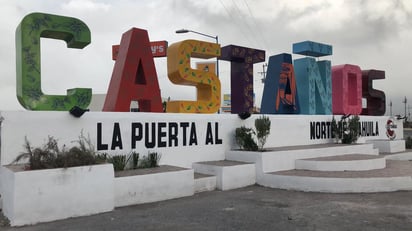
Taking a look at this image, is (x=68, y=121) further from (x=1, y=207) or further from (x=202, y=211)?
(x=202, y=211)

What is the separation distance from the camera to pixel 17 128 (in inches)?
330

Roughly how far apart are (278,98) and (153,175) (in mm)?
7526

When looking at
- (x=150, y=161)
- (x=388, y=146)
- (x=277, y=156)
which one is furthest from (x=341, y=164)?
(x=388, y=146)

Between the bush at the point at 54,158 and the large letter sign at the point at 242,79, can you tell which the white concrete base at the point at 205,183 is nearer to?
the bush at the point at 54,158

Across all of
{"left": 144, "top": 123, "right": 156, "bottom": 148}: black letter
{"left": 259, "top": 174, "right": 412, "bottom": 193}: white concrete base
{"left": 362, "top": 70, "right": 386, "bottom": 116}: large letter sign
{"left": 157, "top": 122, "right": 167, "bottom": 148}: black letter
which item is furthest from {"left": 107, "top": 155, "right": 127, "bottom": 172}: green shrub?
{"left": 362, "top": 70, "right": 386, "bottom": 116}: large letter sign

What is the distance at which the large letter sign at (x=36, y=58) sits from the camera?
9.16 meters

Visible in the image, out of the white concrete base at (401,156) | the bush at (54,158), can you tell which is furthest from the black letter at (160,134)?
the white concrete base at (401,156)

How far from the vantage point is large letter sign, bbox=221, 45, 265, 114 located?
14.1 metres

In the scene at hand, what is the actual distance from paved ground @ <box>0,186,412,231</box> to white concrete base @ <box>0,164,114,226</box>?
0.22 m

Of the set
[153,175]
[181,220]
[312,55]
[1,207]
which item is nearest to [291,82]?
[312,55]

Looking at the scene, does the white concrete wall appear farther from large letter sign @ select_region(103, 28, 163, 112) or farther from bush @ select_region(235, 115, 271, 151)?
large letter sign @ select_region(103, 28, 163, 112)

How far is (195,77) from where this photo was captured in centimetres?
1213

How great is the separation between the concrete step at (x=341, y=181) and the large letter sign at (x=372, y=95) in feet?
32.8

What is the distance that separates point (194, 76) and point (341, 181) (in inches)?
211
